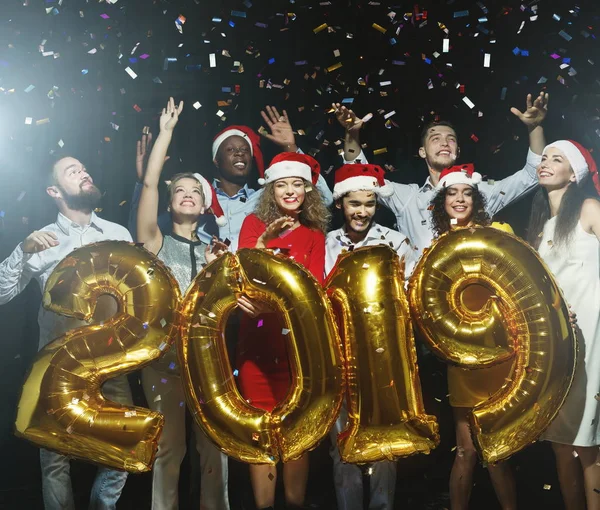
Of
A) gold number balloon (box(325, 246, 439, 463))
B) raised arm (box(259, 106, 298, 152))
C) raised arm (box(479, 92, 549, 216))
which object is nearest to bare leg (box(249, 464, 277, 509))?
gold number balloon (box(325, 246, 439, 463))

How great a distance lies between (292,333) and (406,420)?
571mm

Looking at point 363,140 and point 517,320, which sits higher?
point 363,140

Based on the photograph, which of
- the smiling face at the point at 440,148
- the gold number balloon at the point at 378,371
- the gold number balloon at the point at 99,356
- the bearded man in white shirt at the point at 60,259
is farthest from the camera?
the smiling face at the point at 440,148

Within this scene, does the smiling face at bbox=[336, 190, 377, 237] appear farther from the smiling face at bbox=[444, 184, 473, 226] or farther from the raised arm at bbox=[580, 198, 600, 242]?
the raised arm at bbox=[580, 198, 600, 242]

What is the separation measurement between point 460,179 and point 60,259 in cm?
176

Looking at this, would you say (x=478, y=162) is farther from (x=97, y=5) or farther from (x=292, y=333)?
(x=97, y=5)

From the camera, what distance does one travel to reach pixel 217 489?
3055 mm

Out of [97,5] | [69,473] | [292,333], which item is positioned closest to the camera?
[292,333]

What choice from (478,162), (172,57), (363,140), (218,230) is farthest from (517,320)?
(172,57)

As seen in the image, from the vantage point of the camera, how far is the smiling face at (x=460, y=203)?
3234 millimetres

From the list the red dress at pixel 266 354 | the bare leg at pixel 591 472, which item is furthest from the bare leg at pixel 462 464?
the red dress at pixel 266 354

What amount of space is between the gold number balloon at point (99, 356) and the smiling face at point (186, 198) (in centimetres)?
33

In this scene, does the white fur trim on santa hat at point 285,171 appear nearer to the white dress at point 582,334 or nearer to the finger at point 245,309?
the finger at point 245,309

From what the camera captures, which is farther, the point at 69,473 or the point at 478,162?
the point at 478,162
